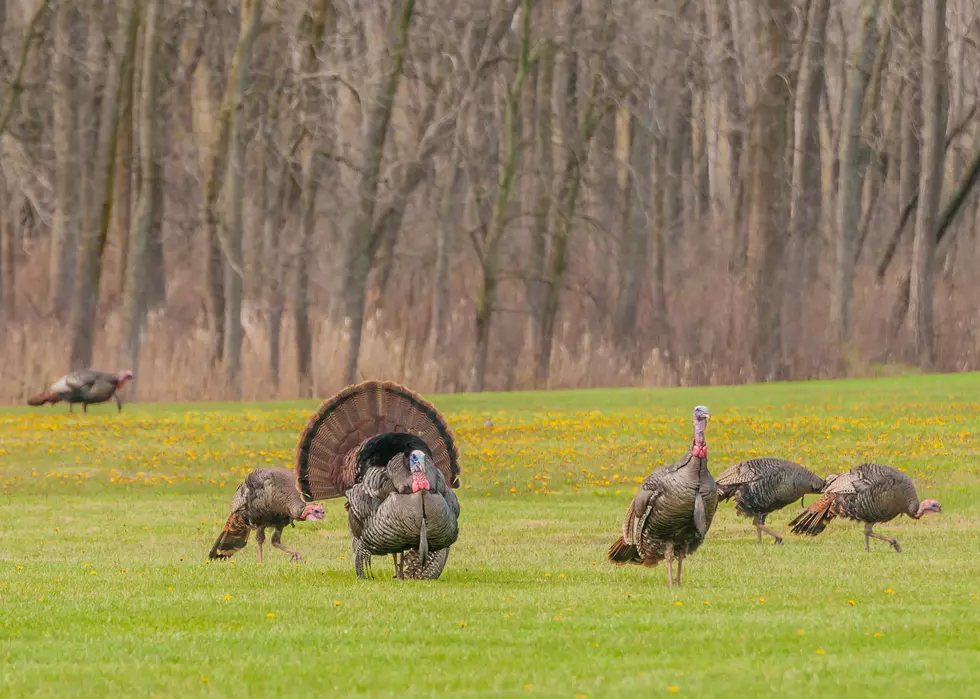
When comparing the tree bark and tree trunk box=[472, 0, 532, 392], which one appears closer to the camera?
the tree bark

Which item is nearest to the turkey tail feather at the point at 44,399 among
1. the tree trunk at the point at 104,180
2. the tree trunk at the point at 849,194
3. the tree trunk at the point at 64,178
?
the tree trunk at the point at 104,180

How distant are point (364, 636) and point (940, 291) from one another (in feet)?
129

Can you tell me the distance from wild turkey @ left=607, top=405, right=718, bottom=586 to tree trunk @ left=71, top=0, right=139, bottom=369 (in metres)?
28.0

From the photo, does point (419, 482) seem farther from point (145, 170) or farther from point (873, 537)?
point (145, 170)

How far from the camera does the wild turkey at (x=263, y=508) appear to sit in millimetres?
16188

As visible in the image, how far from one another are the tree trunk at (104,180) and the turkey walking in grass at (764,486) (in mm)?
24552

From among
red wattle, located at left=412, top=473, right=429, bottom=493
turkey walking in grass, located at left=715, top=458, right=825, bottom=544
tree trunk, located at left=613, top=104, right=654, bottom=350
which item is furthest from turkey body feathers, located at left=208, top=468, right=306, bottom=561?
tree trunk, located at left=613, top=104, right=654, bottom=350

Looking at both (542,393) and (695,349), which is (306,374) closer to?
(542,393)

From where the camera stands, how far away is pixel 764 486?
18438 millimetres

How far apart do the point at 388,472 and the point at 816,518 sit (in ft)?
19.8

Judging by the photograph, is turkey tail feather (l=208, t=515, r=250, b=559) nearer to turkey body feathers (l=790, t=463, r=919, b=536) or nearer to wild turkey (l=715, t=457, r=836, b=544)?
wild turkey (l=715, t=457, r=836, b=544)

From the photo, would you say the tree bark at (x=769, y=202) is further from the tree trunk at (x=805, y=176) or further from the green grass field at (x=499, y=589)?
the green grass field at (x=499, y=589)

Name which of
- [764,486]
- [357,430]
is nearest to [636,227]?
[764,486]

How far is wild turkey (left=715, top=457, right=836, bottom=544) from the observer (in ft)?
60.5
